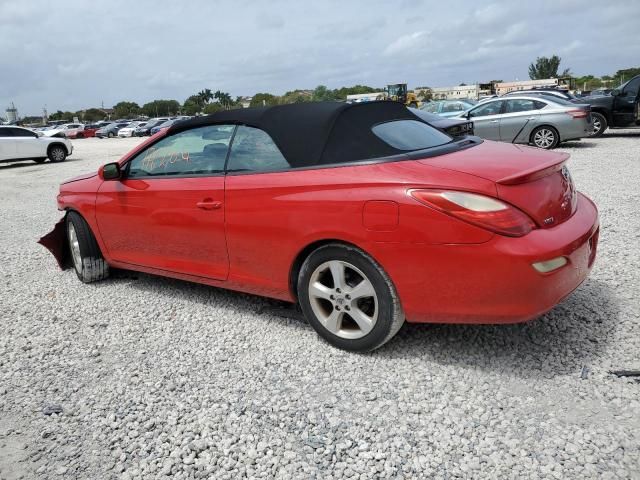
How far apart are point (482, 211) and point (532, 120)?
11.6 m

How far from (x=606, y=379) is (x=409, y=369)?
1.04 meters

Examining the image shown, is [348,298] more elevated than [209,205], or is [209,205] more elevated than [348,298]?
[209,205]

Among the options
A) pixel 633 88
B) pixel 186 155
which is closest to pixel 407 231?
pixel 186 155

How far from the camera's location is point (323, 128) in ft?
10.7

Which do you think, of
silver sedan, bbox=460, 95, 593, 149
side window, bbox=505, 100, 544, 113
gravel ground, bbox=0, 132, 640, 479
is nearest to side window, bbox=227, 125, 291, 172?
gravel ground, bbox=0, 132, 640, 479

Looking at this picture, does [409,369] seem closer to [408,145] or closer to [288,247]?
[288,247]

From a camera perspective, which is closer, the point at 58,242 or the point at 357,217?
the point at 357,217

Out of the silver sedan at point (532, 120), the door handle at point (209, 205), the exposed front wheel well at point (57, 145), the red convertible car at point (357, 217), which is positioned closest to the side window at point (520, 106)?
the silver sedan at point (532, 120)

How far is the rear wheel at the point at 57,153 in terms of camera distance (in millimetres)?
20156

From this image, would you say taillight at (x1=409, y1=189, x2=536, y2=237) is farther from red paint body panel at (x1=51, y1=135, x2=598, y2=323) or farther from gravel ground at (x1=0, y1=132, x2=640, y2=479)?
gravel ground at (x1=0, y1=132, x2=640, y2=479)

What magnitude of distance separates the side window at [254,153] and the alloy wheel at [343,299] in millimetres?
758

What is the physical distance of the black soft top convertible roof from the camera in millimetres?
3160

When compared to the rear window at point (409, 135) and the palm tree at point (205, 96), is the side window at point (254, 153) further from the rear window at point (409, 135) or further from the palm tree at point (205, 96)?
the palm tree at point (205, 96)

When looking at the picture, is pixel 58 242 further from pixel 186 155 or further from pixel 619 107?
pixel 619 107
